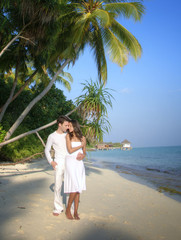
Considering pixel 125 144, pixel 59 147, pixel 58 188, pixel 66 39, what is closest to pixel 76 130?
pixel 59 147

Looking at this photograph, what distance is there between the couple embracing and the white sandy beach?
32cm

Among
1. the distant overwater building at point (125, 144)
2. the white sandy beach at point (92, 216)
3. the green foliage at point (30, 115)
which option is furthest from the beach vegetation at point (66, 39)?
the distant overwater building at point (125, 144)

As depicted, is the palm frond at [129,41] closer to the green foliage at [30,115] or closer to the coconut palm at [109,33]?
the coconut palm at [109,33]

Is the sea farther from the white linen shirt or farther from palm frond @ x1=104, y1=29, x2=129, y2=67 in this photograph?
palm frond @ x1=104, y1=29, x2=129, y2=67

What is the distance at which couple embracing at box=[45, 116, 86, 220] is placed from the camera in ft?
11.4

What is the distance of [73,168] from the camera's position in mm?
3480

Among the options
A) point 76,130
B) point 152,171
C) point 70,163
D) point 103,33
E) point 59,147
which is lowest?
point 152,171

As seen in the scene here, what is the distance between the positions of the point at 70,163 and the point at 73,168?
0.10 meters

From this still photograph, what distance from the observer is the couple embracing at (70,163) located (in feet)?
11.4

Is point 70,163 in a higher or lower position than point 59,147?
lower

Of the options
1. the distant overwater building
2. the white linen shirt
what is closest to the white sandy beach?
the white linen shirt

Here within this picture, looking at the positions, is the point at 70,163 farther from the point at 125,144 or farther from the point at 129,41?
the point at 125,144

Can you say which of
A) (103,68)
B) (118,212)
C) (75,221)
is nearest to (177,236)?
(118,212)

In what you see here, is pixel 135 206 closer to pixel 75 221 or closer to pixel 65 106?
pixel 75 221
